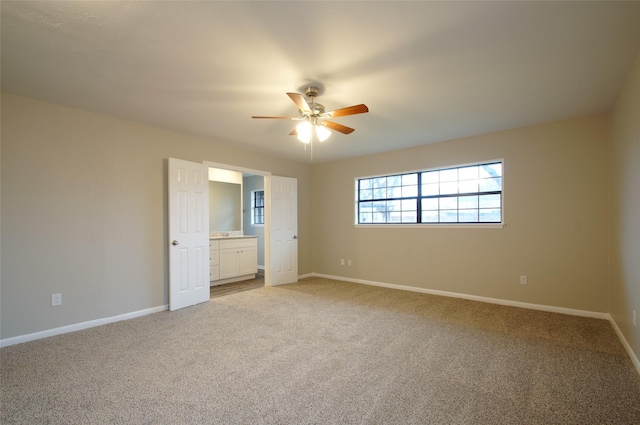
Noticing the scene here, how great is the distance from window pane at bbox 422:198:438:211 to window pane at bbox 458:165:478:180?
0.54 m

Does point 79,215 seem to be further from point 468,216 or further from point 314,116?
point 468,216

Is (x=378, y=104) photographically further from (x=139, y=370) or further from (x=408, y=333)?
(x=139, y=370)

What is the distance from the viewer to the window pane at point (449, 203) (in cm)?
448

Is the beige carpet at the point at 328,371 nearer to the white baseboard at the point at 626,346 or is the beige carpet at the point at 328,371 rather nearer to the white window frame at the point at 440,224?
the white baseboard at the point at 626,346

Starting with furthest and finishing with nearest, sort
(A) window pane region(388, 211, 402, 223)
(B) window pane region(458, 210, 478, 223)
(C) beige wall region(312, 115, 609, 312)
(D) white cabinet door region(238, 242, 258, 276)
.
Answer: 1. (D) white cabinet door region(238, 242, 258, 276)
2. (A) window pane region(388, 211, 402, 223)
3. (B) window pane region(458, 210, 478, 223)
4. (C) beige wall region(312, 115, 609, 312)

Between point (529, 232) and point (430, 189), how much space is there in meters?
1.50

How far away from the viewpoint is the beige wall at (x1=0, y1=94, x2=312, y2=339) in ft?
9.14

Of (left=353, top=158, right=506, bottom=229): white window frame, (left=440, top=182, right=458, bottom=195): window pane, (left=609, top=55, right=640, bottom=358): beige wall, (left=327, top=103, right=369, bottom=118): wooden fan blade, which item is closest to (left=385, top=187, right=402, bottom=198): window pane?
(left=353, top=158, right=506, bottom=229): white window frame

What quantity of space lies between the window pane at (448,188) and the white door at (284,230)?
107 inches

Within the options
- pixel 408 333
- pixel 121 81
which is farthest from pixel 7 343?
pixel 408 333

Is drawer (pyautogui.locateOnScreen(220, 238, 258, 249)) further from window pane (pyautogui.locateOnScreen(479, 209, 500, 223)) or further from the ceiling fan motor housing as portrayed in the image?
window pane (pyautogui.locateOnScreen(479, 209, 500, 223))

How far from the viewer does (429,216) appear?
15.6ft

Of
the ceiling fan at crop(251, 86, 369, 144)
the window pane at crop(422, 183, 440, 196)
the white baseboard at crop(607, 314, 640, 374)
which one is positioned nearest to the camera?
the white baseboard at crop(607, 314, 640, 374)

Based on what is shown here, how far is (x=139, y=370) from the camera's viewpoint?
7.38 feet
